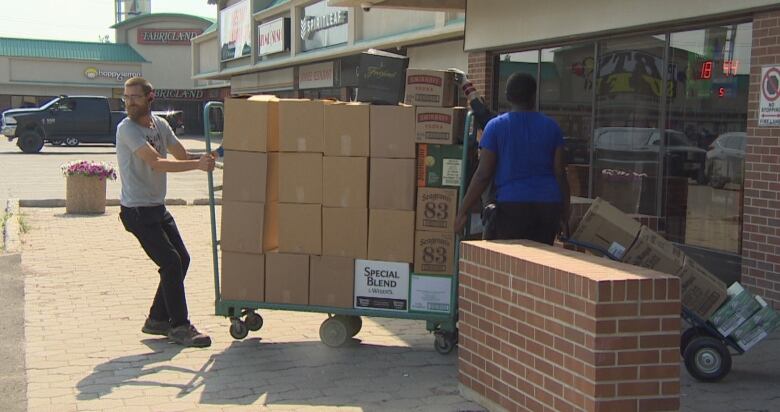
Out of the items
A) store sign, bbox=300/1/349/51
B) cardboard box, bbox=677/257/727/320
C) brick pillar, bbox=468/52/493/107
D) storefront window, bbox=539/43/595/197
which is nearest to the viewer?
cardboard box, bbox=677/257/727/320

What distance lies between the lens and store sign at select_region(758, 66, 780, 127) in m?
6.96

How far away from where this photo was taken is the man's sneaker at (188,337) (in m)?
6.09

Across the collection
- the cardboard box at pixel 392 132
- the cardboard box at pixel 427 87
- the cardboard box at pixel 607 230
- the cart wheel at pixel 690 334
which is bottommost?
the cart wheel at pixel 690 334

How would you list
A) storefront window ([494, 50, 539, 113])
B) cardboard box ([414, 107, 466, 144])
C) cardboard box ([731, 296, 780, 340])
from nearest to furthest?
cardboard box ([731, 296, 780, 340]), cardboard box ([414, 107, 466, 144]), storefront window ([494, 50, 539, 113])

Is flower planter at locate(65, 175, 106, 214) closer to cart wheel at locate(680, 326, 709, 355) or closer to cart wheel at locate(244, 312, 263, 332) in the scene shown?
cart wheel at locate(244, 312, 263, 332)

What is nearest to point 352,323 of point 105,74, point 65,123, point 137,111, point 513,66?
point 137,111

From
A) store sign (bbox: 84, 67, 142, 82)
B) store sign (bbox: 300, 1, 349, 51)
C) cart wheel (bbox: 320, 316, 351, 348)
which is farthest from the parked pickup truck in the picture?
cart wheel (bbox: 320, 316, 351, 348)

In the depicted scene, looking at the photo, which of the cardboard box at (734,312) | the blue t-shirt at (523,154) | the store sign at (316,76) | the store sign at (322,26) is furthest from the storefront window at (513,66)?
the store sign at (316,76)

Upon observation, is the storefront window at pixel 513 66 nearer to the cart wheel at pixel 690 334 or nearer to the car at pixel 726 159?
the car at pixel 726 159

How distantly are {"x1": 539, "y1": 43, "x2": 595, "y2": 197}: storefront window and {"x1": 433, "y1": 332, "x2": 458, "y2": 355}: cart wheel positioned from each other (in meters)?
4.91

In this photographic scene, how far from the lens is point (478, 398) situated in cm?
476

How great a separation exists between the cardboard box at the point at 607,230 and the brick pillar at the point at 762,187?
91.5 inches

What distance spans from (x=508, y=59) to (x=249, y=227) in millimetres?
6827

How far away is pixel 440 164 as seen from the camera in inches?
227
